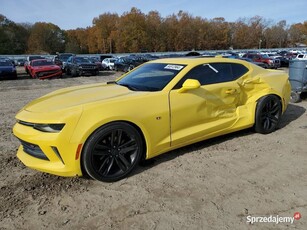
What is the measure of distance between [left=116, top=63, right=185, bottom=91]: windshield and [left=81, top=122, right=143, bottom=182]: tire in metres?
0.84

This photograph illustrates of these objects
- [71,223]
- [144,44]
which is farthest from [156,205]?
[144,44]

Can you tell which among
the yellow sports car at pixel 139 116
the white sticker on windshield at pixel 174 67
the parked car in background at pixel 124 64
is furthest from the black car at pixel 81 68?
the white sticker on windshield at pixel 174 67

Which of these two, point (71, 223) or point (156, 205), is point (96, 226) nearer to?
point (71, 223)

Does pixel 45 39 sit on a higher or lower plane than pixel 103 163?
higher

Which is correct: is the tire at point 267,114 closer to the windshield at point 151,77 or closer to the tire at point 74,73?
the windshield at point 151,77

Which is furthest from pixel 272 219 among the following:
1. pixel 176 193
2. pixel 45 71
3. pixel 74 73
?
pixel 74 73

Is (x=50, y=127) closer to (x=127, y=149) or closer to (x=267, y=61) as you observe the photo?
(x=127, y=149)

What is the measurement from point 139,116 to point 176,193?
41.6 inches

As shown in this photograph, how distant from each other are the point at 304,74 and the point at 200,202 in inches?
250

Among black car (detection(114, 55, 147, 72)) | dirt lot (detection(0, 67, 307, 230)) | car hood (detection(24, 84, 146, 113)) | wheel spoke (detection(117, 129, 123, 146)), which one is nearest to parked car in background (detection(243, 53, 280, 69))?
black car (detection(114, 55, 147, 72))

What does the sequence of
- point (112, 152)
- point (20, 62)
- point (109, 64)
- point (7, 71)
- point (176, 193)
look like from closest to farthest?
point (176, 193)
point (112, 152)
point (7, 71)
point (109, 64)
point (20, 62)

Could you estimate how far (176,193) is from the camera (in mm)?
3176

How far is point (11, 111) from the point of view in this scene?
7.88m

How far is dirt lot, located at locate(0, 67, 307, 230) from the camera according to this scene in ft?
8.95
